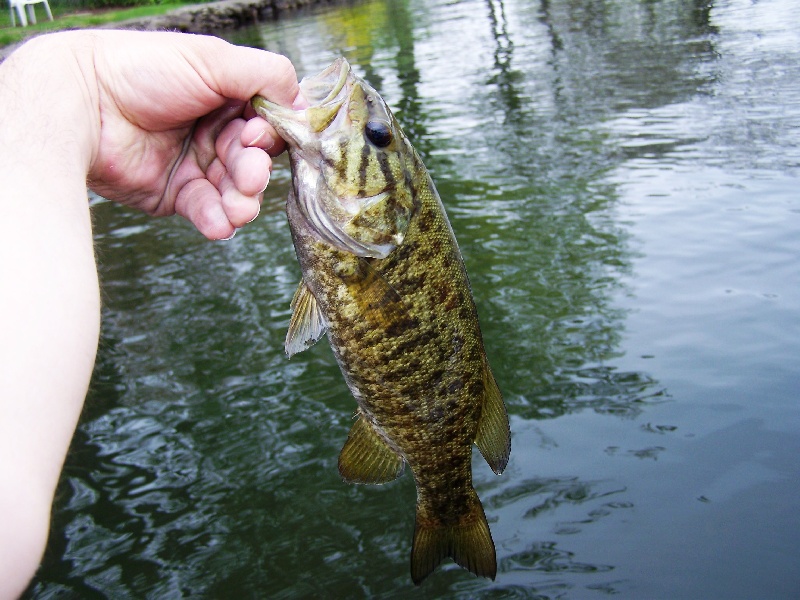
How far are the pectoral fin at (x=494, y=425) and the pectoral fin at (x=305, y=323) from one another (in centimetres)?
66

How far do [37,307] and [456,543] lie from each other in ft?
6.56

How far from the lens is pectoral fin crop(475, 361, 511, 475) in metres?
2.92

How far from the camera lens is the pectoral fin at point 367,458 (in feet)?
9.73

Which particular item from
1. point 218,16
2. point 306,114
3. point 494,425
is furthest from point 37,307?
point 218,16

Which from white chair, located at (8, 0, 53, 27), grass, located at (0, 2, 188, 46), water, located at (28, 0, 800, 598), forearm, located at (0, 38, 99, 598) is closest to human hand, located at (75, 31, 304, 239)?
forearm, located at (0, 38, 99, 598)

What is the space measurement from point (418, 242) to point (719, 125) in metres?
8.56

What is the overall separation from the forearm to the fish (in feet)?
2.40

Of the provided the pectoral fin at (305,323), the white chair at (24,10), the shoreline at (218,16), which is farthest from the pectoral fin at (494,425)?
the white chair at (24,10)

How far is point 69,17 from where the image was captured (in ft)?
109

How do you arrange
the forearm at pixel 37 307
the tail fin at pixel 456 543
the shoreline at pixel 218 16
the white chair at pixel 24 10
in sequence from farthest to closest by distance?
the shoreline at pixel 218 16, the white chair at pixel 24 10, the tail fin at pixel 456 543, the forearm at pixel 37 307

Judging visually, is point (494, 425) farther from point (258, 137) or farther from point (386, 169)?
point (258, 137)

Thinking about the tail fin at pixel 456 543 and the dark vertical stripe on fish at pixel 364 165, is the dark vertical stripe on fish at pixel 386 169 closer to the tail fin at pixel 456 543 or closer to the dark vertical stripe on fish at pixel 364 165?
the dark vertical stripe on fish at pixel 364 165

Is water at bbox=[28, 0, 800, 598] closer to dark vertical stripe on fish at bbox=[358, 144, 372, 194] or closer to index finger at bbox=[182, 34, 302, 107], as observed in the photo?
dark vertical stripe on fish at bbox=[358, 144, 372, 194]

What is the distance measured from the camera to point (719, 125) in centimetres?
998
